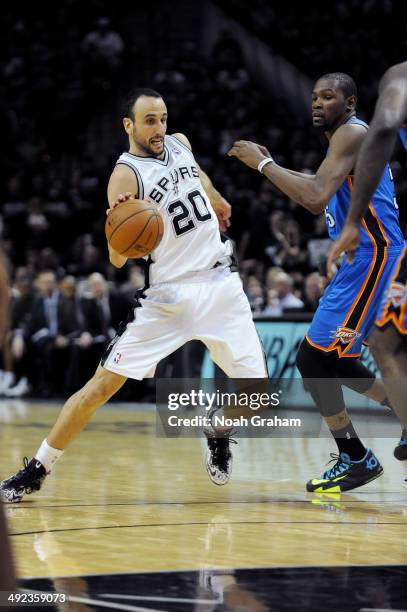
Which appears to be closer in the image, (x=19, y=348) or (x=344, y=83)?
(x=344, y=83)

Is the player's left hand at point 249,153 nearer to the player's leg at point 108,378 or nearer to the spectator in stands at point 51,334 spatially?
the player's leg at point 108,378

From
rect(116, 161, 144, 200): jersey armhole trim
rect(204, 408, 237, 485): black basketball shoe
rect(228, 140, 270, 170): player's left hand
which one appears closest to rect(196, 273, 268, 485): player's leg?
rect(204, 408, 237, 485): black basketball shoe

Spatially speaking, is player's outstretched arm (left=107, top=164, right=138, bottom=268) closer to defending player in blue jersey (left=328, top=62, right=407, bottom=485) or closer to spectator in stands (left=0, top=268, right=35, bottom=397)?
defending player in blue jersey (left=328, top=62, right=407, bottom=485)

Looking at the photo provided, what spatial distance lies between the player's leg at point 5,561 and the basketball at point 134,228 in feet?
11.6

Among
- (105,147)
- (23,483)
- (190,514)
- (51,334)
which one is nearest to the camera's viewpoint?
(190,514)

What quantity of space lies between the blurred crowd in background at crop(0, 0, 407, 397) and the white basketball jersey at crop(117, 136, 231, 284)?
20.8 ft

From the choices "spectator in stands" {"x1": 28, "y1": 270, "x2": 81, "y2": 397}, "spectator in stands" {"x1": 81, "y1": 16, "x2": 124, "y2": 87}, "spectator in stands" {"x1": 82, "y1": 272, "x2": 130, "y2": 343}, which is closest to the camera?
"spectator in stands" {"x1": 82, "y1": 272, "x2": 130, "y2": 343}

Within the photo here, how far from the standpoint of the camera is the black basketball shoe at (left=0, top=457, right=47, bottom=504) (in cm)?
580

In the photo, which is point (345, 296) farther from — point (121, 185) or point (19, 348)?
point (19, 348)

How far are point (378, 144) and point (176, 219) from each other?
2.35 meters

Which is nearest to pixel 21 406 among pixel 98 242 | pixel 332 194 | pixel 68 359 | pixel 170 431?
pixel 68 359

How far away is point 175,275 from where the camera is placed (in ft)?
20.1

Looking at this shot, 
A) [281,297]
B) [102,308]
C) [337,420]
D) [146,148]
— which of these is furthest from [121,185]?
[102,308]

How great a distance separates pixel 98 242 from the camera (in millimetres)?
18203
